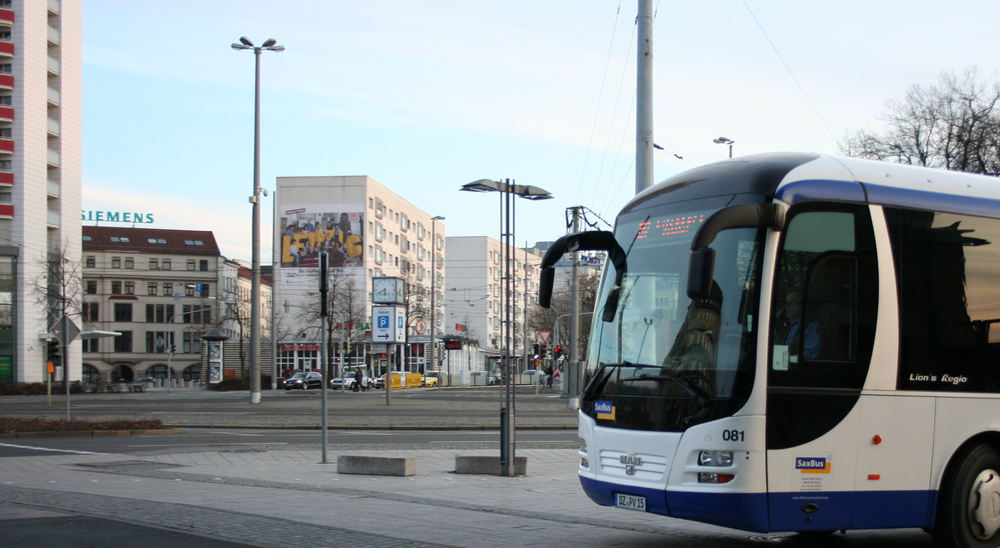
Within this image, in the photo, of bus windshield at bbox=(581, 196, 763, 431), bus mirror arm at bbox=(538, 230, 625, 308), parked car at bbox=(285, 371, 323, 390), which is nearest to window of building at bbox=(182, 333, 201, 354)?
parked car at bbox=(285, 371, 323, 390)

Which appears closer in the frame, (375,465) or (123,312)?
(375,465)

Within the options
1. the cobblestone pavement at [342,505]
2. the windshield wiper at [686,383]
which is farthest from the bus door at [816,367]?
the cobblestone pavement at [342,505]

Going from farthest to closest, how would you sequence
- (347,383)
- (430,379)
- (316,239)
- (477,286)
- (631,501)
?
(477,286) → (316,239) → (430,379) → (347,383) → (631,501)

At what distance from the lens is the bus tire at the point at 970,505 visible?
827 centimetres

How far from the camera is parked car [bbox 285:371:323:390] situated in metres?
75.5

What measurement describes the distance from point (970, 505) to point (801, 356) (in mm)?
1993

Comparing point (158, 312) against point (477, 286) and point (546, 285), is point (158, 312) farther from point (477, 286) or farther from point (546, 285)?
point (546, 285)

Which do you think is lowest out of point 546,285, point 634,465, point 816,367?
point 634,465

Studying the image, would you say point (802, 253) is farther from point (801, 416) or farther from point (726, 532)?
point (726, 532)

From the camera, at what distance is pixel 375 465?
15211mm

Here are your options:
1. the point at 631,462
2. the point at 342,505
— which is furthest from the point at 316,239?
the point at 631,462

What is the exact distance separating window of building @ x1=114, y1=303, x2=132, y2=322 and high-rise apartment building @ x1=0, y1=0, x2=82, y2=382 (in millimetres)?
35814

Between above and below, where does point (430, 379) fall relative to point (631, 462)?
below

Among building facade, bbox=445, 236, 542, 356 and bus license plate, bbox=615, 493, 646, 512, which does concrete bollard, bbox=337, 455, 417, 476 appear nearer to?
bus license plate, bbox=615, 493, 646, 512
